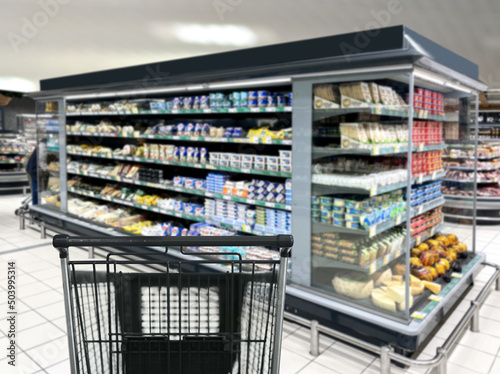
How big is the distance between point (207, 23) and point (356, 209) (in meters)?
3.42

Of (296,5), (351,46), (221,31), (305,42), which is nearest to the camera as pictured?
(351,46)

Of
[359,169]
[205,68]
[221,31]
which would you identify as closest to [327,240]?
[359,169]

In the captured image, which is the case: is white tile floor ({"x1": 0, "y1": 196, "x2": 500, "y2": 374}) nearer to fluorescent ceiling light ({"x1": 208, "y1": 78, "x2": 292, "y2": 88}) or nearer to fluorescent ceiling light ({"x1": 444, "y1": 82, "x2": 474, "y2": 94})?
fluorescent ceiling light ({"x1": 444, "y1": 82, "x2": 474, "y2": 94})

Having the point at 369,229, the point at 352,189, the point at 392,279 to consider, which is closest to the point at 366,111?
the point at 352,189

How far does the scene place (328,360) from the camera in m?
2.89

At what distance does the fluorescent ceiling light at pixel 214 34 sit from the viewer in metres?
5.45

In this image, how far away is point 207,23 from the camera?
5.24 metres

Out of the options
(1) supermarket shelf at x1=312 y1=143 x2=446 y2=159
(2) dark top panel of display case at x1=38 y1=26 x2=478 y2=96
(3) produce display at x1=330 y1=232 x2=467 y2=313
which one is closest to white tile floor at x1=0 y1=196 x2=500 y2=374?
(3) produce display at x1=330 y1=232 x2=467 y2=313

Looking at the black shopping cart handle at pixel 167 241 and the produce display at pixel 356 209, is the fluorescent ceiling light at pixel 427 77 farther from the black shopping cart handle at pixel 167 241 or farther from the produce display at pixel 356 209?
the black shopping cart handle at pixel 167 241

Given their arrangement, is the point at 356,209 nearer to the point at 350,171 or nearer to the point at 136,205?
the point at 350,171

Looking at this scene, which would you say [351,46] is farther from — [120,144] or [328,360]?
[120,144]

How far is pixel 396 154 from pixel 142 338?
2.37m

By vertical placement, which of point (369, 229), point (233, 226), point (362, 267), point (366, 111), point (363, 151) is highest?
point (366, 111)

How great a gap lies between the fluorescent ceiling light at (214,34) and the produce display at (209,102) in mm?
1192
